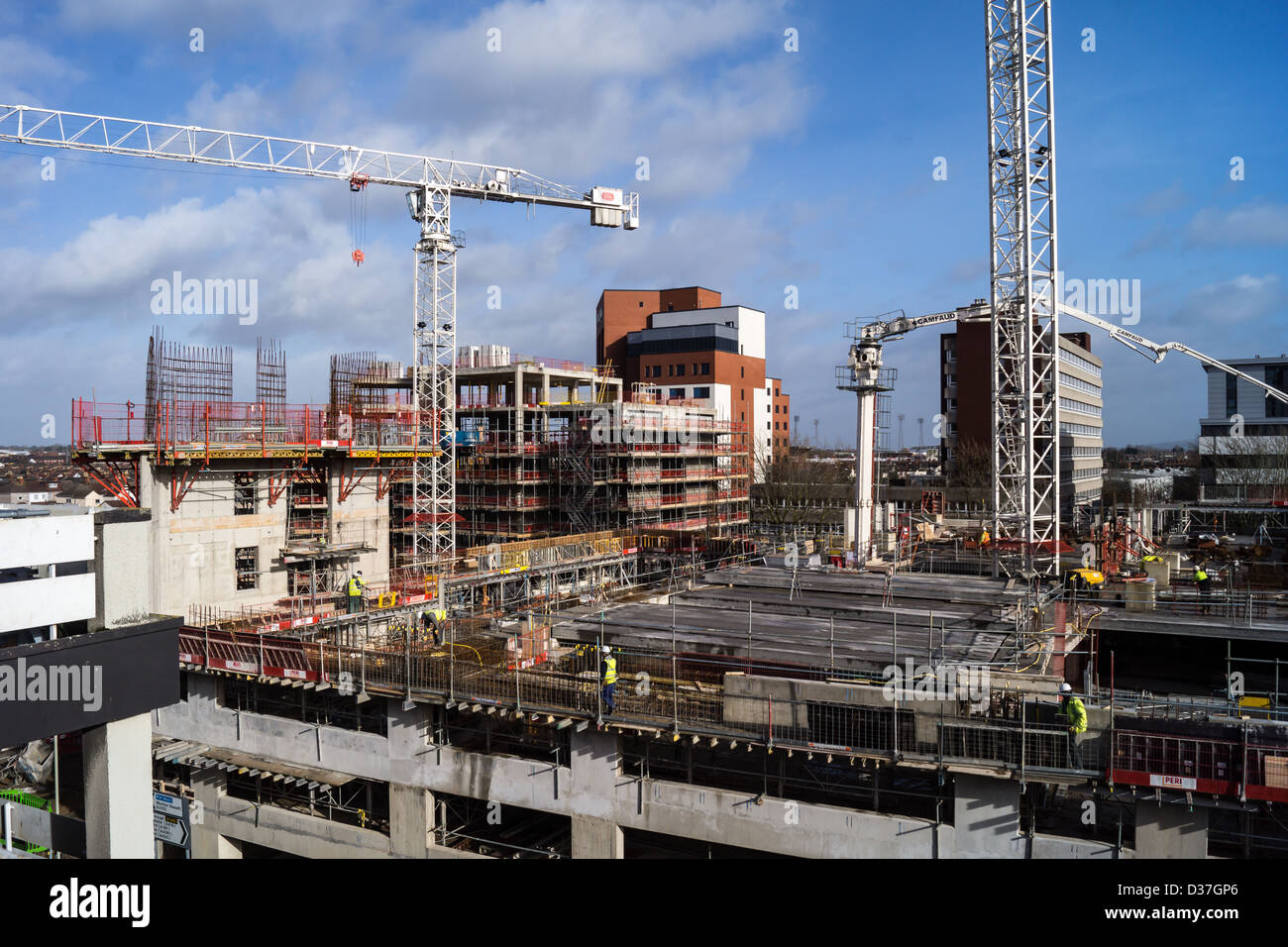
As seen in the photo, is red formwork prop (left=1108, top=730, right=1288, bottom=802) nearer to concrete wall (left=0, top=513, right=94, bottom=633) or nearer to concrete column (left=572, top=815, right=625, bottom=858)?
concrete column (left=572, top=815, right=625, bottom=858)

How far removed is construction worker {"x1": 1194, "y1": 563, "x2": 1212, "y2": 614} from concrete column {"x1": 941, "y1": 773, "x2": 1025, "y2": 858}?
51.2 ft

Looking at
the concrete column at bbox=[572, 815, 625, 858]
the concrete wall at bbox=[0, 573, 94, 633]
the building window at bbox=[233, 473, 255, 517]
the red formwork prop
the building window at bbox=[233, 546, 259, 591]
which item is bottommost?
the concrete column at bbox=[572, 815, 625, 858]

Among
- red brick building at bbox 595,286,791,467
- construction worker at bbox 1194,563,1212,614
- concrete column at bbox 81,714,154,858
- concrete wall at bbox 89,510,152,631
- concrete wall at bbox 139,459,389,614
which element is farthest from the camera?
red brick building at bbox 595,286,791,467

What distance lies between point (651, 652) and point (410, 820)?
6779mm

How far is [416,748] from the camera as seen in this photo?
1998cm

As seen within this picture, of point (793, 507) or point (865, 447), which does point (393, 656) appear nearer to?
point (865, 447)

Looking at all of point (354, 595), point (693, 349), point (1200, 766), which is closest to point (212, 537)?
point (354, 595)

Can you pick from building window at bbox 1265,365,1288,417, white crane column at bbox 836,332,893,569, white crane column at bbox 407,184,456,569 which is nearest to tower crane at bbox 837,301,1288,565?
white crane column at bbox 836,332,893,569

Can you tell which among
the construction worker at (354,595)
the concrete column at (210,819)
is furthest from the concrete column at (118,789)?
the construction worker at (354,595)

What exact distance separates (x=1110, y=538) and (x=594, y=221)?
30.3 metres

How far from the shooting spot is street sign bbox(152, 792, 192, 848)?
16062 millimetres

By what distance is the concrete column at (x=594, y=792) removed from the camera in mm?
17766

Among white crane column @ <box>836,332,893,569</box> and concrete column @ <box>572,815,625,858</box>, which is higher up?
white crane column @ <box>836,332,893,569</box>
